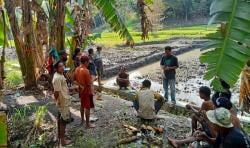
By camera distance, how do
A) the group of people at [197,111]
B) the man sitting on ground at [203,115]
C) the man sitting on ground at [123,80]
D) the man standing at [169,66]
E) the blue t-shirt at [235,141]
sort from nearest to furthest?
the blue t-shirt at [235,141], the group of people at [197,111], the man sitting on ground at [203,115], the man standing at [169,66], the man sitting on ground at [123,80]

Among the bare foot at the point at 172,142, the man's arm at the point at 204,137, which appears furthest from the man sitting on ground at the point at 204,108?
the bare foot at the point at 172,142

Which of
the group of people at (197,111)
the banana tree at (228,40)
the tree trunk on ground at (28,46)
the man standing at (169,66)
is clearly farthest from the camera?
the tree trunk on ground at (28,46)

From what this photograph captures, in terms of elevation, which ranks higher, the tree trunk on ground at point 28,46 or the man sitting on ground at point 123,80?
the tree trunk on ground at point 28,46

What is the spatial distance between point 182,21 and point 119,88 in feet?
132

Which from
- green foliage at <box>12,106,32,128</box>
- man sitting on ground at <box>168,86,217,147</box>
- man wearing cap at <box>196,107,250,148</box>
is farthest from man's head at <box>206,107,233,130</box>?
green foliage at <box>12,106,32,128</box>

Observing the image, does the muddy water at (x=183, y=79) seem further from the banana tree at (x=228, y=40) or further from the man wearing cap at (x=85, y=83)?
the banana tree at (x=228, y=40)

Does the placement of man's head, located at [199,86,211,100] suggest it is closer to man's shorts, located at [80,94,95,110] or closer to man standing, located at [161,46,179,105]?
man's shorts, located at [80,94,95,110]

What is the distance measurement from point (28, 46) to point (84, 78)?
3626mm

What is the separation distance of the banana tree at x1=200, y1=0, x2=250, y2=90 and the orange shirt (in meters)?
4.41

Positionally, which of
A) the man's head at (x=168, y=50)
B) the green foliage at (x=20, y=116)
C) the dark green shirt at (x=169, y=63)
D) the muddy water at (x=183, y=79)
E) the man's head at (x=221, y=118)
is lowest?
the muddy water at (x=183, y=79)

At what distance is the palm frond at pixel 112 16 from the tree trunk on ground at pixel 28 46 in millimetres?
4896

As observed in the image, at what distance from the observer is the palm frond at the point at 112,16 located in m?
5.40

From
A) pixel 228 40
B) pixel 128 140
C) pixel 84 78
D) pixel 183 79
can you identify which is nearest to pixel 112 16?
pixel 84 78

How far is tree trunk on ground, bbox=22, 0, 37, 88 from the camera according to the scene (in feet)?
32.9
